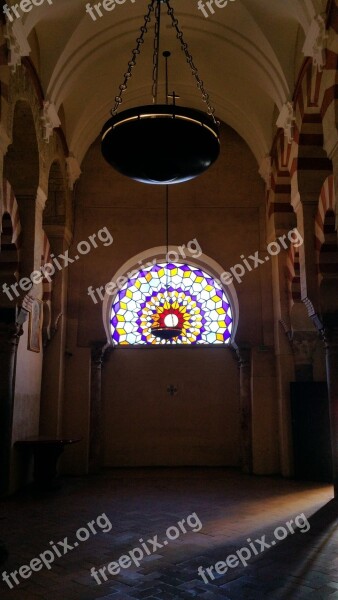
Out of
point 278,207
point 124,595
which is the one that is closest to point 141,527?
point 124,595

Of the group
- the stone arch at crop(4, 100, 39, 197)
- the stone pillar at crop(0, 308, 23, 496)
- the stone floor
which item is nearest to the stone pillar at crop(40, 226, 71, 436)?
the stone floor

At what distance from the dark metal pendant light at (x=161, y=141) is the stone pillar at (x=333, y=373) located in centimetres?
366

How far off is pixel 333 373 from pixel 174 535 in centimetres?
331

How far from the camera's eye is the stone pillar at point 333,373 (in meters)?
6.86

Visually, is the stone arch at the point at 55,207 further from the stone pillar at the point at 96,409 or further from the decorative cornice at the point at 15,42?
the decorative cornice at the point at 15,42

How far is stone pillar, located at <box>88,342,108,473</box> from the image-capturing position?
9.27 m

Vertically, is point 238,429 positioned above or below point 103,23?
below

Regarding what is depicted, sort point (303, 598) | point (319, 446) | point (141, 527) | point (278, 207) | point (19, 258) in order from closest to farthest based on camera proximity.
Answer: point (303, 598) < point (141, 527) < point (19, 258) < point (319, 446) < point (278, 207)

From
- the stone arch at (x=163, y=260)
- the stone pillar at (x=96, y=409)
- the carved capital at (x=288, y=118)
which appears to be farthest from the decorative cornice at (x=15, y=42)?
the stone pillar at (x=96, y=409)

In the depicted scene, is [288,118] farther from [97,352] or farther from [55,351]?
[55,351]

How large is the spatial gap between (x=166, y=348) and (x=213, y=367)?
98cm

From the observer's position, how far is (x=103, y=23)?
25.0 feet

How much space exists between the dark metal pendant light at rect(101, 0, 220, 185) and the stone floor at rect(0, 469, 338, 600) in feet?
10.7

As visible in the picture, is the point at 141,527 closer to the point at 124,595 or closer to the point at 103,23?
the point at 124,595
